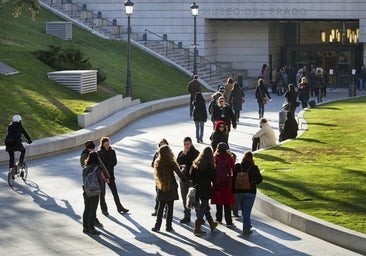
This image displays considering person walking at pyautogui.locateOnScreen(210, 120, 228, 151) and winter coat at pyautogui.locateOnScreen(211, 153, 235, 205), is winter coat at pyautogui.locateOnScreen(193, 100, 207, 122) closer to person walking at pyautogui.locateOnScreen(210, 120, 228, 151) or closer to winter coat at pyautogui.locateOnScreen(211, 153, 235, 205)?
person walking at pyautogui.locateOnScreen(210, 120, 228, 151)

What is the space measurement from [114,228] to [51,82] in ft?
59.0

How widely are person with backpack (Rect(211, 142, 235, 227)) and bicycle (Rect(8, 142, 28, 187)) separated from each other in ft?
19.5

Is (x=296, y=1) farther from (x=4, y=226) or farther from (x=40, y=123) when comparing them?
(x=4, y=226)

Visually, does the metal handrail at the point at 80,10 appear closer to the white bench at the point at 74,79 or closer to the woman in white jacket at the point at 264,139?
the white bench at the point at 74,79

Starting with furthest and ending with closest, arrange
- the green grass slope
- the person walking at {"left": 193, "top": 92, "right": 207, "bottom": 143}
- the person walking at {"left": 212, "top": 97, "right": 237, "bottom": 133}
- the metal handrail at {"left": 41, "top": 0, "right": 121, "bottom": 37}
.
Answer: the metal handrail at {"left": 41, "top": 0, "right": 121, "bottom": 37}, the green grass slope, the person walking at {"left": 193, "top": 92, "right": 207, "bottom": 143}, the person walking at {"left": 212, "top": 97, "right": 237, "bottom": 133}

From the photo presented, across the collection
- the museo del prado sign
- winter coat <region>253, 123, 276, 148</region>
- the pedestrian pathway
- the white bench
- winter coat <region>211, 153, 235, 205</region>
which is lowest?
the pedestrian pathway

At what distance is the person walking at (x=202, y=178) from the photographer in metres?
16.2

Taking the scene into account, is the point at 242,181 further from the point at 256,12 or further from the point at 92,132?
the point at 256,12

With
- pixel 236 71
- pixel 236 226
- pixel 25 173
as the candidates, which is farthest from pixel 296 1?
pixel 236 226

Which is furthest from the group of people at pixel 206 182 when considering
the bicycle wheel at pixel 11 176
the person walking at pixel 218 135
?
the bicycle wheel at pixel 11 176

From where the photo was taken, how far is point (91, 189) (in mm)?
16406

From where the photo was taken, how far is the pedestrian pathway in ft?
50.7

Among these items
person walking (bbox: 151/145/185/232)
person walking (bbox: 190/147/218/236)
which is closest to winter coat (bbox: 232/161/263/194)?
person walking (bbox: 190/147/218/236)

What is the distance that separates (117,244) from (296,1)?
3994cm
